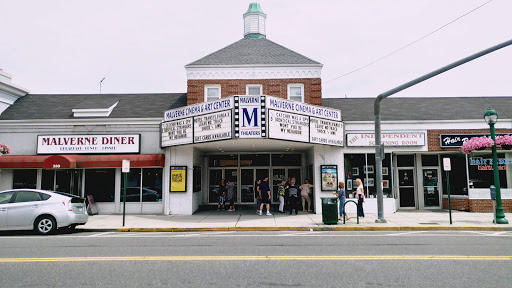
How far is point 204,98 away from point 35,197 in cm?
978

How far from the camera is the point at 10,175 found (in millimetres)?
18312

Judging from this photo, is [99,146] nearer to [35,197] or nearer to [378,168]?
[35,197]

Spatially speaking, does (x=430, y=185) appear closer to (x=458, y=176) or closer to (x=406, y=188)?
(x=406, y=188)

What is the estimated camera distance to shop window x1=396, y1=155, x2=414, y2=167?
771 inches

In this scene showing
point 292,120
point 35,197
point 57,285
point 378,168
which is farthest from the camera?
point 292,120

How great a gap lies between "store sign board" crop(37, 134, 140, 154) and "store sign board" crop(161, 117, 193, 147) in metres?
1.48

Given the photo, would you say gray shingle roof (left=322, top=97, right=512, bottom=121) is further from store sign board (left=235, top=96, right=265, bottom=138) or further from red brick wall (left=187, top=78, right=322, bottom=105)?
store sign board (left=235, top=96, right=265, bottom=138)

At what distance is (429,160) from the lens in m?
19.8

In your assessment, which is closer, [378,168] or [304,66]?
[378,168]

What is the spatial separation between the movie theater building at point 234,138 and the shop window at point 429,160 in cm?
Result: 5

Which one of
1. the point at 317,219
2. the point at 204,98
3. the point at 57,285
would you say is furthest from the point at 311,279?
the point at 204,98

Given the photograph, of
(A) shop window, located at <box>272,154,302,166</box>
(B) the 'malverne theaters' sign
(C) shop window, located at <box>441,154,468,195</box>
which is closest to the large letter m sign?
(B) the 'malverne theaters' sign

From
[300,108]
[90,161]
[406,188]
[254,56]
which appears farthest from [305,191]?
[90,161]

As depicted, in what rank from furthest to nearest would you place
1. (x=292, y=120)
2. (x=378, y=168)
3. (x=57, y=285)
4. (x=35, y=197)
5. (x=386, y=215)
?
1. (x=386, y=215)
2. (x=292, y=120)
3. (x=378, y=168)
4. (x=35, y=197)
5. (x=57, y=285)
